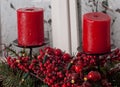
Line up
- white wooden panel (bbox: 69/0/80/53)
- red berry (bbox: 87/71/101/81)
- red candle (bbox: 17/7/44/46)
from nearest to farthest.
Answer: red berry (bbox: 87/71/101/81) < red candle (bbox: 17/7/44/46) < white wooden panel (bbox: 69/0/80/53)

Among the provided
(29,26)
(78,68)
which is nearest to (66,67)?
(78,68)

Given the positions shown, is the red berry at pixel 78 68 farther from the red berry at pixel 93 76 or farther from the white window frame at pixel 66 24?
the white window frame at pixel 66 24

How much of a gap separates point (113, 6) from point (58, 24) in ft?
0.67

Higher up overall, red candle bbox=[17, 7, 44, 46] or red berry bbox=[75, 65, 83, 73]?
red candle bbox=[17, 7, 44, 46]

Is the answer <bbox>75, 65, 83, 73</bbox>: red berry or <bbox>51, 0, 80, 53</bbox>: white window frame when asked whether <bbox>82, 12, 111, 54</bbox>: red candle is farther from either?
<bbox>51, 0, 80, 53</bbox>: white window frame

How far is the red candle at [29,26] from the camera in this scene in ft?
2.68

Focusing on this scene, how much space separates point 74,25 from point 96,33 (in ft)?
0.92

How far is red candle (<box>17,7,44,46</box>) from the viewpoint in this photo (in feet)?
2.68

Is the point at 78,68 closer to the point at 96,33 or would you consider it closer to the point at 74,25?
the point at 96,33

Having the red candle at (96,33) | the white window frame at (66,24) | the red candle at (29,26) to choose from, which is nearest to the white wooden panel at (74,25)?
the white window frame at (66,24)

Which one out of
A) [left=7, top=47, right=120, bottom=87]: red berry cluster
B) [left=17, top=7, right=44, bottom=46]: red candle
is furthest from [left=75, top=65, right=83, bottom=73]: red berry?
[left=17, top=7, right=44, bottom=46]: red candle

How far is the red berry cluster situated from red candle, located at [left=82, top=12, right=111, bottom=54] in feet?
0.09

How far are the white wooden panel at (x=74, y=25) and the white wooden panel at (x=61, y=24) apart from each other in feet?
0.05

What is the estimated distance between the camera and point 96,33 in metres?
0.66
